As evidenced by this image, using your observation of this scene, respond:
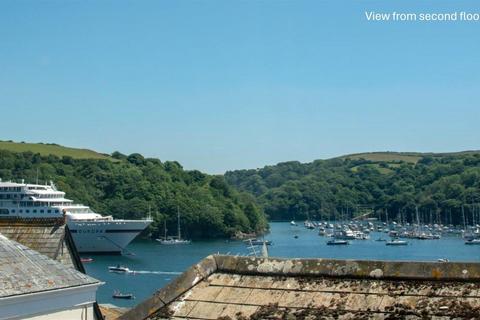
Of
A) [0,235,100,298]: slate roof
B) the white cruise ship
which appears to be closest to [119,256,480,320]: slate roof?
[0,235,100,298]: slate roof

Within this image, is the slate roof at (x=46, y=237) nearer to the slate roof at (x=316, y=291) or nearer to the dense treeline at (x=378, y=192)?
the slate roof at (x=316, y=291)

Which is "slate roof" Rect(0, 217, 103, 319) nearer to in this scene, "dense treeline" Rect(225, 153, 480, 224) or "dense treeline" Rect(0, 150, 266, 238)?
"dense treeline" Rect(0, 150, 266, 238)

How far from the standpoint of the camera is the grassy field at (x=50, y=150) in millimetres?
142000

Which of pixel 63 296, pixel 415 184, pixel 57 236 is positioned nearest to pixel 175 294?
pixel 63 296

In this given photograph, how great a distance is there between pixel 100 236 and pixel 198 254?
10533 millimetres

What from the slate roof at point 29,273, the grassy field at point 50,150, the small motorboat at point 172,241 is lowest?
the slate roof at point 29,273

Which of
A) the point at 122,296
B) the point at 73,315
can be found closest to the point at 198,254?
the point at 122,296

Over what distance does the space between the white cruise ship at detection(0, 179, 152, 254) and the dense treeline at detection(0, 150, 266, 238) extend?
23157 millimetres

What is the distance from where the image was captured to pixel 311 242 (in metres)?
109

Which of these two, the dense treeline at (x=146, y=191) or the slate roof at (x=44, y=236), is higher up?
the dense treeline at (x=146, y=191)

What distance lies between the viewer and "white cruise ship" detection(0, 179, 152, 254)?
284 feet

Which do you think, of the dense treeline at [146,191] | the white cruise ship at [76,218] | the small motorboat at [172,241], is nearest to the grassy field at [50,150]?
the dense treeline at [146,191]

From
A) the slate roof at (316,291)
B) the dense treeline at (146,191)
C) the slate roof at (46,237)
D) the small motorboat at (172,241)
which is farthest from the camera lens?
the dense treeline at (146,191)

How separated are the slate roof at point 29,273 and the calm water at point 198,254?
36.9 metres
